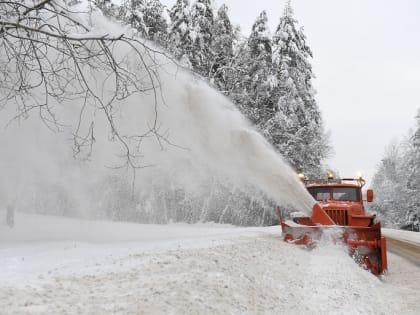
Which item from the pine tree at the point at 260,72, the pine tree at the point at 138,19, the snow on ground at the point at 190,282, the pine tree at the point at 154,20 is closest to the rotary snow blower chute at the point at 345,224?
the snow on ground at the point at 190,282

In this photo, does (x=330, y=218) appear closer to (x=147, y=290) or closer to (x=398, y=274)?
(x=398, y=274)

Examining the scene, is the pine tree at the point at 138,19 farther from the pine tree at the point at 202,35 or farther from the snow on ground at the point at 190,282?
the snow on ground at the point at 190,282

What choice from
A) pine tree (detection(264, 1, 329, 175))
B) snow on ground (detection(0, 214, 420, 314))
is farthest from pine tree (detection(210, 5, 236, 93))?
snow on ground (detection(0, 214, 420, 314))

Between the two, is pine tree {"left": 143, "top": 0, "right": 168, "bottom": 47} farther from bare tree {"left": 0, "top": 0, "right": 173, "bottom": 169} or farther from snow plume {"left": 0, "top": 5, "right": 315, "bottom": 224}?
bare tree {"left": 0, "top": 0, "right": 173, "bottom": 169}

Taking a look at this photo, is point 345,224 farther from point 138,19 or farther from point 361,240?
point 138,19

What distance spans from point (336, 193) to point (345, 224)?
1.28m

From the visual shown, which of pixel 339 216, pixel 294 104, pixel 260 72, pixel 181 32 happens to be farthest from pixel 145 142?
pixel 260 72

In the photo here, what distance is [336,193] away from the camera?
10.6 m

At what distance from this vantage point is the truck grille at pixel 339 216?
9.50 m

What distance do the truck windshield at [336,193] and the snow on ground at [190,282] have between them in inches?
102

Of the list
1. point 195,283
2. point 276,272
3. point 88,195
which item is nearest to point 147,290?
point 195,283

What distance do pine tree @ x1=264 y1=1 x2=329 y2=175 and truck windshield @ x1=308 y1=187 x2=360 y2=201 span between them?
12085 millimetres

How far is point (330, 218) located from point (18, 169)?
22.4ft

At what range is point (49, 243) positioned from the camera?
7.37 m
